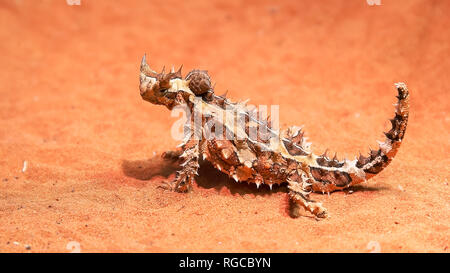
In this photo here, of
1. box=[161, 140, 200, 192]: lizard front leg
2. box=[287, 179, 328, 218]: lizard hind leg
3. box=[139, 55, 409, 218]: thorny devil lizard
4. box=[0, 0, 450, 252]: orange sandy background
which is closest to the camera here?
box=[0, 0, 450, 252]: orange sandy background

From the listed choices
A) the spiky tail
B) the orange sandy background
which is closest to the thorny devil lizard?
the spiky tail

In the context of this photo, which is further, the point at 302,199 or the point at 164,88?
the point at 164,88

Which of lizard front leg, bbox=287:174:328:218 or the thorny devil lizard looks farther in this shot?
the thorny devil lizard

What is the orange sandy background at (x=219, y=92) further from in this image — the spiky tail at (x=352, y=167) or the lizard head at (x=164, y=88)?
the lizard head at (x=164, y=88)

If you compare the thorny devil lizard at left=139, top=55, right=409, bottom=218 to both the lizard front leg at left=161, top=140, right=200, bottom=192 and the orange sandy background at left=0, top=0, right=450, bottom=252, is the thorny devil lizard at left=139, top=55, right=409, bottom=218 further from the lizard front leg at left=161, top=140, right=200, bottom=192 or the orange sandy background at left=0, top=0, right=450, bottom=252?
the orange sandy background at left=0, top=0, right=450, bottom=252

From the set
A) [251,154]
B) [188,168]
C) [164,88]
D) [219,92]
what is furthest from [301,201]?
[219,92]

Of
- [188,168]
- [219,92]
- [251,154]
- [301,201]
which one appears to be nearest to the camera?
[301,201]

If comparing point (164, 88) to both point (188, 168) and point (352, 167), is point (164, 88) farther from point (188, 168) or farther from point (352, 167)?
point (352, 167)

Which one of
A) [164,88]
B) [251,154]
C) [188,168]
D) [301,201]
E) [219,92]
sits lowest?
[301,201]
